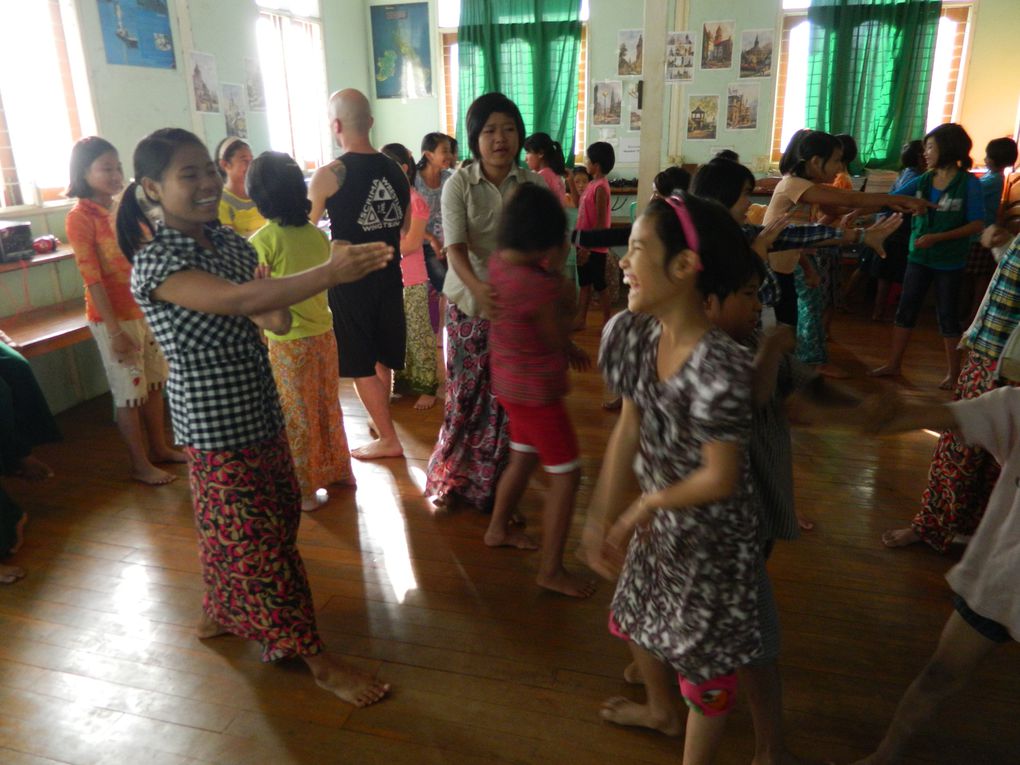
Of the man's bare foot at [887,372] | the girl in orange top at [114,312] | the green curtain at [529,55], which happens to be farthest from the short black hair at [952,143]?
the green curtain at [529,55]

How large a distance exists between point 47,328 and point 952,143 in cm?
463

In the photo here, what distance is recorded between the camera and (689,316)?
123 centimetres

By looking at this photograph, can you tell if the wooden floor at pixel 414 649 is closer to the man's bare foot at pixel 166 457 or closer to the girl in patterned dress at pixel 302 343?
the girl in patterned dress at pixel 302 343

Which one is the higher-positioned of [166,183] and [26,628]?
[166,183]

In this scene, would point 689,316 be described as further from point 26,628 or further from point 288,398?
point 26,628

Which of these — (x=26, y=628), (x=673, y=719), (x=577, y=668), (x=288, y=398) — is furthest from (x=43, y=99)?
(x=673, y=719)

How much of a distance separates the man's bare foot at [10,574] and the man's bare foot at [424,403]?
202 cm

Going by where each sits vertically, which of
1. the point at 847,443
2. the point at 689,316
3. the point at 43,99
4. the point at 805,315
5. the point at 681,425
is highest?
the point at 43,99

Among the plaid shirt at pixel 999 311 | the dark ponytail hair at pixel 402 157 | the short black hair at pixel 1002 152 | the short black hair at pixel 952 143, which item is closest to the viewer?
the plaid shirt at pixel 999 311

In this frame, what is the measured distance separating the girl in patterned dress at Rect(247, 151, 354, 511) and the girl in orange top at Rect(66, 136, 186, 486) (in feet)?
2.50

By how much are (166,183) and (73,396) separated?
3.17 metres

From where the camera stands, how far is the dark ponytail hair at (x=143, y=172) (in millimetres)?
1618

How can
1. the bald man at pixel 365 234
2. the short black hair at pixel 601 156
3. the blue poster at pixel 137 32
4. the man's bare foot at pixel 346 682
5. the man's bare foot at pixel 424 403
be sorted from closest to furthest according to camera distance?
the man's bare foot at pixel 346 682 < the bald man at pixel 365 234 < the man's bare foot at pixel 424 403 < the blue poster at pixel 137 32 < the short black hair at pixel 601 156

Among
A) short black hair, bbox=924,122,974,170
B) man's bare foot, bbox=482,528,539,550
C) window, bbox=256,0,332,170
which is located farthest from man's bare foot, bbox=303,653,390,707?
window, bbox=256,0,332,170
